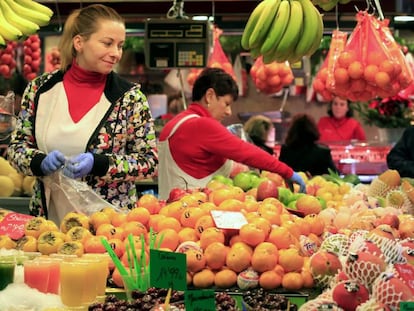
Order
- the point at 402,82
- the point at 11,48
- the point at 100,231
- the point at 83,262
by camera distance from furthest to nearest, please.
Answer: the point at 11,48 < the point at 402,82 < the point at 100,231 < the point at 83,262

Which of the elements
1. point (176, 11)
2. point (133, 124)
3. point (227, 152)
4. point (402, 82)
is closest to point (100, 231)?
point (133, 124)

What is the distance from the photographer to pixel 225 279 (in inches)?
127

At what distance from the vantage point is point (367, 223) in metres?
3.62

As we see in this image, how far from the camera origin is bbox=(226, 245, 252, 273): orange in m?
3.24

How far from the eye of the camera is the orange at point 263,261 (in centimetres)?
322

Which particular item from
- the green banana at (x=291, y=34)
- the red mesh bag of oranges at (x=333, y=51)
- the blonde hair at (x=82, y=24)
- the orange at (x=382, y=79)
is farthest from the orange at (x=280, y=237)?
the red mesh bag of oranges at (x=333, y=51)

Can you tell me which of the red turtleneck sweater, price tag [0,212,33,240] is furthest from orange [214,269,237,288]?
the red turtleneck sweater

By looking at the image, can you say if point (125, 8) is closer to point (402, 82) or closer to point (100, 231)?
point (402, 82)

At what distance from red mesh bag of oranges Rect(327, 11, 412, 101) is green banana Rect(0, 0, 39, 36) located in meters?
2.49

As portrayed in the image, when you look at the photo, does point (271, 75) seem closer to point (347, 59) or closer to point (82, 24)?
point (347, 59)

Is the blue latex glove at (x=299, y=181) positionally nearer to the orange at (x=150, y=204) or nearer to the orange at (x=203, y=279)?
the orange at (x=150, y=204)

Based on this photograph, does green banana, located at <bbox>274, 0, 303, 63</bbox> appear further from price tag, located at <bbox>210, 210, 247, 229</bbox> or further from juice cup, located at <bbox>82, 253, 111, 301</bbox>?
juice cup, located at <bbox>82, 253, 111, 301</bbox>

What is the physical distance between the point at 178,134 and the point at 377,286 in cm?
331

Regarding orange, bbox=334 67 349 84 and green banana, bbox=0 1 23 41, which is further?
orange, bbox=334 67 349 84
